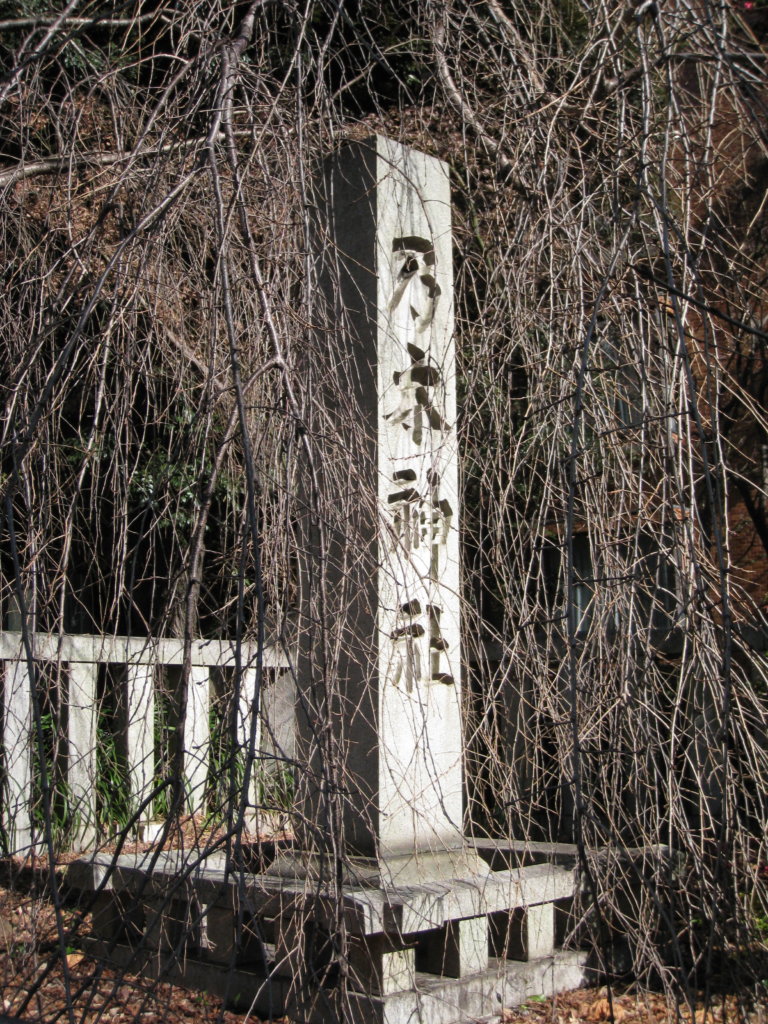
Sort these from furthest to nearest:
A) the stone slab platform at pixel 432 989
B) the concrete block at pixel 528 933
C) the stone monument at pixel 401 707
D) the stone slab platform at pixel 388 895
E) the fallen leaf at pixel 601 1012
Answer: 1. the concrete block at pixel 528 933
2. the fallen leaf at pixel 601 1012
3. the stone monument at pixel 401 707
4. the stone slab platform at pixel 432 989
5. the stone slab platform at pixel 388 895

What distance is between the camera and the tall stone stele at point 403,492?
3.41 meters

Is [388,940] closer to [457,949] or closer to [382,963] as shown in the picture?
[382,963]

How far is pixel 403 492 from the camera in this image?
359 cm

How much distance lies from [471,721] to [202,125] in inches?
89.9

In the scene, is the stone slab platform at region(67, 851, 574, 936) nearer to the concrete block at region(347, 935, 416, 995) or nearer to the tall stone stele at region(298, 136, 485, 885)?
the concrete block at region(347, 935, 416, 995)

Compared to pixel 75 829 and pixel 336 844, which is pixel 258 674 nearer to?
pixel 336 844

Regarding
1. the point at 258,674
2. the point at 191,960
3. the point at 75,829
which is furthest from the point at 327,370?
the point at 75,829

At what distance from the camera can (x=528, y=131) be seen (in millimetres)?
3359

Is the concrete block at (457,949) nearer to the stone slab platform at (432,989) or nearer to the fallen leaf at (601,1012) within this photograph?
the stone slab platform at (432,989)

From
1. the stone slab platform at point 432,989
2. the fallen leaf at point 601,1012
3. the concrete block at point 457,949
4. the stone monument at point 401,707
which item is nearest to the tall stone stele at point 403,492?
the stone monument at point 401,707

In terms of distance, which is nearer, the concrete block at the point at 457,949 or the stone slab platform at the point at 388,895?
the stone slab platform at the point at 388,895

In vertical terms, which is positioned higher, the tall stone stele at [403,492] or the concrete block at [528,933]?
the tall stone stele at [403,492]

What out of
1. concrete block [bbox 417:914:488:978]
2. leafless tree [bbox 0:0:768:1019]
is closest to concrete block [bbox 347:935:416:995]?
concrete block [bbox 417:914:488:978]

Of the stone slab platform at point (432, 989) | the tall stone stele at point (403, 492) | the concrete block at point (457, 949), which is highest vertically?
the tall stone stele at point (403, 492)
